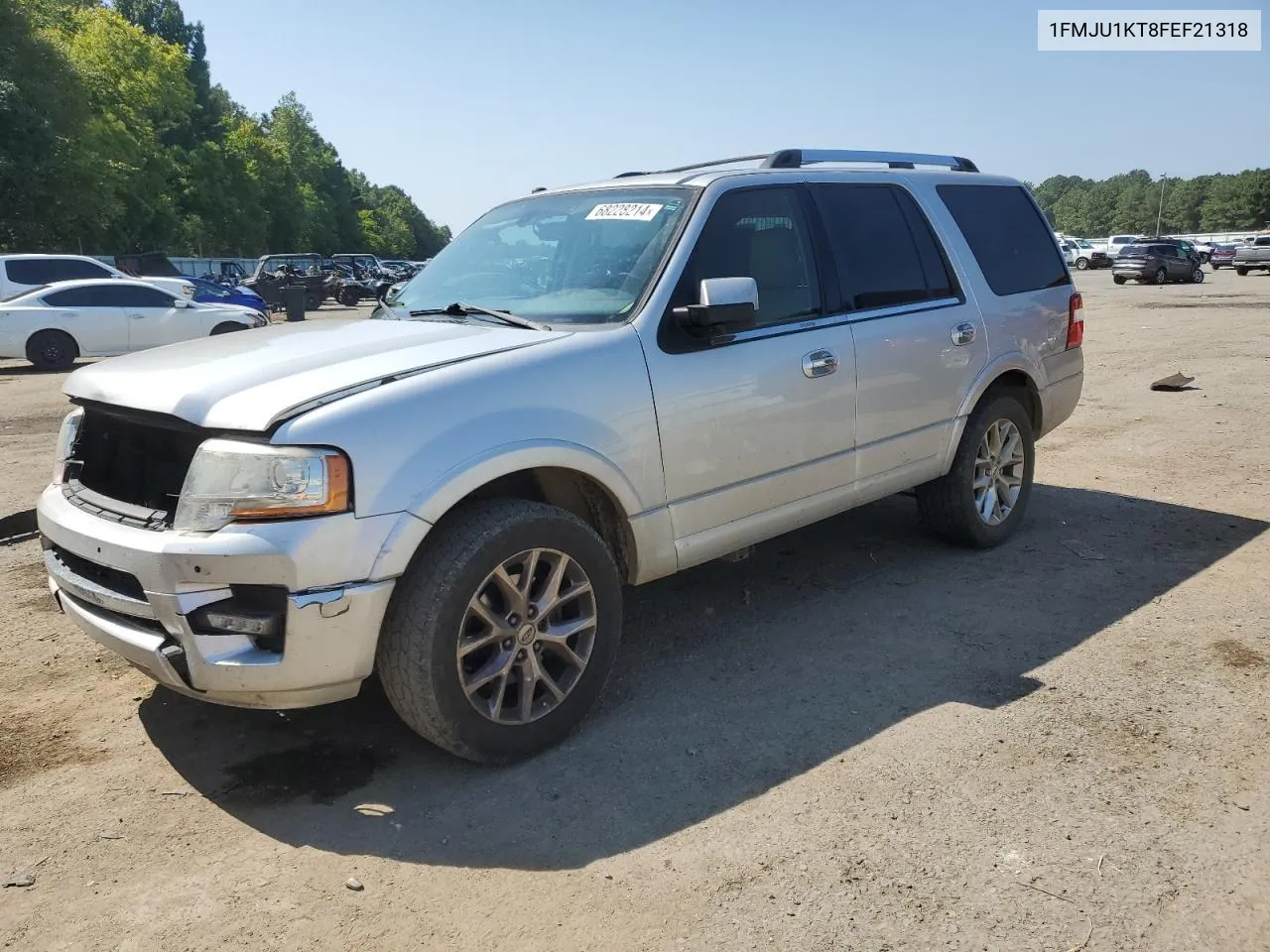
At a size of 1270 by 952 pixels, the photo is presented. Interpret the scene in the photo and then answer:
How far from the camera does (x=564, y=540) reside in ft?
10.8

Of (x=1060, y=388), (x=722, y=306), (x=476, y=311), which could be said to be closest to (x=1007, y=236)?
(x=1060, y=388)

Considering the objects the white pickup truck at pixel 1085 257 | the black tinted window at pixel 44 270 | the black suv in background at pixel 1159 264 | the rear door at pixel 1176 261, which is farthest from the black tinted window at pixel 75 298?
the white pickup truck at pixel 1085 257

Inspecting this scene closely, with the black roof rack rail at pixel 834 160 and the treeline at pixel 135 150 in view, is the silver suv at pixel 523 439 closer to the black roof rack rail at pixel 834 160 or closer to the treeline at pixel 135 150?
the black roof rack rail at pixel 834 160

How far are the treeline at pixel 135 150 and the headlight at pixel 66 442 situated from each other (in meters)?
40.5

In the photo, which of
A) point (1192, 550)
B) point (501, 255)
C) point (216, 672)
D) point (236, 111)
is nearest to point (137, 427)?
point (216, 672)

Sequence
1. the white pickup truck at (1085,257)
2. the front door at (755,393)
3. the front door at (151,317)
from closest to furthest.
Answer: the front door at (755,393) → the front door at (151,317) → the white pickup truck at (1085,257)

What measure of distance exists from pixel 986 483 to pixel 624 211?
2.55m

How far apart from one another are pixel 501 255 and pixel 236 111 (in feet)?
401

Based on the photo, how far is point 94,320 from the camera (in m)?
15.9

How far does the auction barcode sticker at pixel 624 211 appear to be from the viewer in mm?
3994

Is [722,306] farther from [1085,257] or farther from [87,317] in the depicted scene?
[1085,257]

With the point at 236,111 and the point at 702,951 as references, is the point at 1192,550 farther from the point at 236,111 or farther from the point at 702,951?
the point at 236,111

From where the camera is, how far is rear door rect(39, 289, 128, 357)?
15.7 meters

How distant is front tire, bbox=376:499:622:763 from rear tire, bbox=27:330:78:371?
1549 centimetres
